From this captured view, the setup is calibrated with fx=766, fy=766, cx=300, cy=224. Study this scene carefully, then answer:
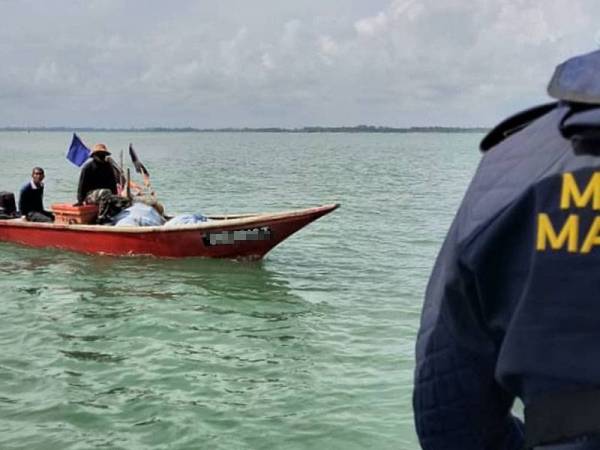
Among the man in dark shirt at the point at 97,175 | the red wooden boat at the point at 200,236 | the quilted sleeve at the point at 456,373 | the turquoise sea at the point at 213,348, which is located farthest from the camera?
the man in dark shirt at the point at 97,175

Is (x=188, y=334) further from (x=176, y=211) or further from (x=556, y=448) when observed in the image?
(x=176, y=211)

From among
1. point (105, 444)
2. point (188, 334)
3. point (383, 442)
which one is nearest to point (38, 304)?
point (188, 334)

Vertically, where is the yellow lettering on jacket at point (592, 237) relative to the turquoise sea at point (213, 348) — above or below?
above

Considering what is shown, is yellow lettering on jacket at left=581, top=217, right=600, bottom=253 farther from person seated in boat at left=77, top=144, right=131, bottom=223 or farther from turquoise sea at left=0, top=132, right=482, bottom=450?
person seated in boat at left=77, top=144, right=131, bottom=223

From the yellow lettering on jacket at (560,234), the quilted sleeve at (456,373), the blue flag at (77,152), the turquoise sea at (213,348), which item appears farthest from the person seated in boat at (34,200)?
the yellow lettering on jacket at (560,234)

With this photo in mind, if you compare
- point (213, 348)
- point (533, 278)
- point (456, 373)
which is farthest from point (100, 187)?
point (533, 278)

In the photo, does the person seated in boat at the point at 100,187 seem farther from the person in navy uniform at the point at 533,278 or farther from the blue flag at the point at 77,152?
the person in navy uniform at the point at 533,278

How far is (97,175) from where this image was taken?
523 inches

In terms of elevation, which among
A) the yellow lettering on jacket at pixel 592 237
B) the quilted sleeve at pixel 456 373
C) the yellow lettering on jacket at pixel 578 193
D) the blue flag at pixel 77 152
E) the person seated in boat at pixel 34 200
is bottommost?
the person seated in boat at pixel 34 200

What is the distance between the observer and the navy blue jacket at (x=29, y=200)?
14.3 metres

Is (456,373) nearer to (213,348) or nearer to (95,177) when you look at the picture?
(213,348)

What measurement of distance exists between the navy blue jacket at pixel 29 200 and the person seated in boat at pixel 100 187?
57.6 inches

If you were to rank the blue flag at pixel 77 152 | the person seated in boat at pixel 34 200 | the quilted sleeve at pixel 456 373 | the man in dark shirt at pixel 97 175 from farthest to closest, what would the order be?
the blue flag at pixel 77 152
the person seated in boat at pixel 34 200
the man in dark shirt at pixel 97 175
the quilted sleeve at pixel 456 373

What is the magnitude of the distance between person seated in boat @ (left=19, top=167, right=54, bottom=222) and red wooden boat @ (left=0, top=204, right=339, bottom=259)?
1234 millimetres
